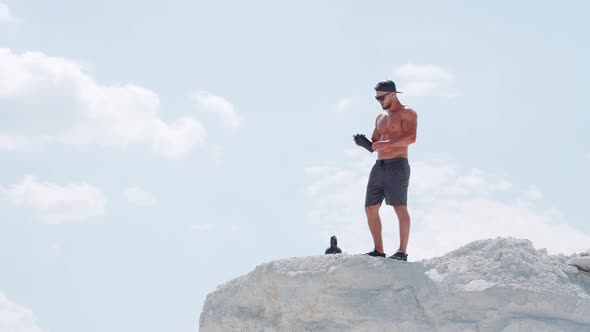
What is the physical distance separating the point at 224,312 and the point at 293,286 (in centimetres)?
123

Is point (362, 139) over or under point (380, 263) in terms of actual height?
over

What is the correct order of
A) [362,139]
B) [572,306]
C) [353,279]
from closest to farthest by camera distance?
[572,306] < [353,279] < [362,139]

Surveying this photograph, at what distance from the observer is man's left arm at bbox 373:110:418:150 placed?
8633 millimetres

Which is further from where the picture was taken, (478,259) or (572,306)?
(478,259)

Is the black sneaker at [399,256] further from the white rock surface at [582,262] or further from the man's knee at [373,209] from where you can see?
the white rock surface at [582,262]

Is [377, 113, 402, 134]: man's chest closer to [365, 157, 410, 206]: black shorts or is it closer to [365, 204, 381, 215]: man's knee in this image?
[365, 157, 410, 206]: black shorts

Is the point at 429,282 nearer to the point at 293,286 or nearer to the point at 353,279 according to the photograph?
the point at 353,279

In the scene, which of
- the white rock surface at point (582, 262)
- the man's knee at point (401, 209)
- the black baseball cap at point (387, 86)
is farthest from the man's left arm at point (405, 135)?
the white rock surface at point (582, 262)

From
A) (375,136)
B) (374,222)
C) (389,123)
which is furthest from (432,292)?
(375,136)

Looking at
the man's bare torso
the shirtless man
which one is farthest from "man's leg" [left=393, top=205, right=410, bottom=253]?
the man's bare torso

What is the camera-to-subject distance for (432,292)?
305 inches

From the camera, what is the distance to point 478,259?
315 inches

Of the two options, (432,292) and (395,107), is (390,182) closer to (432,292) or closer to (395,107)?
(395,107)

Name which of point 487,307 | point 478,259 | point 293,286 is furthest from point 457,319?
point 293,286
